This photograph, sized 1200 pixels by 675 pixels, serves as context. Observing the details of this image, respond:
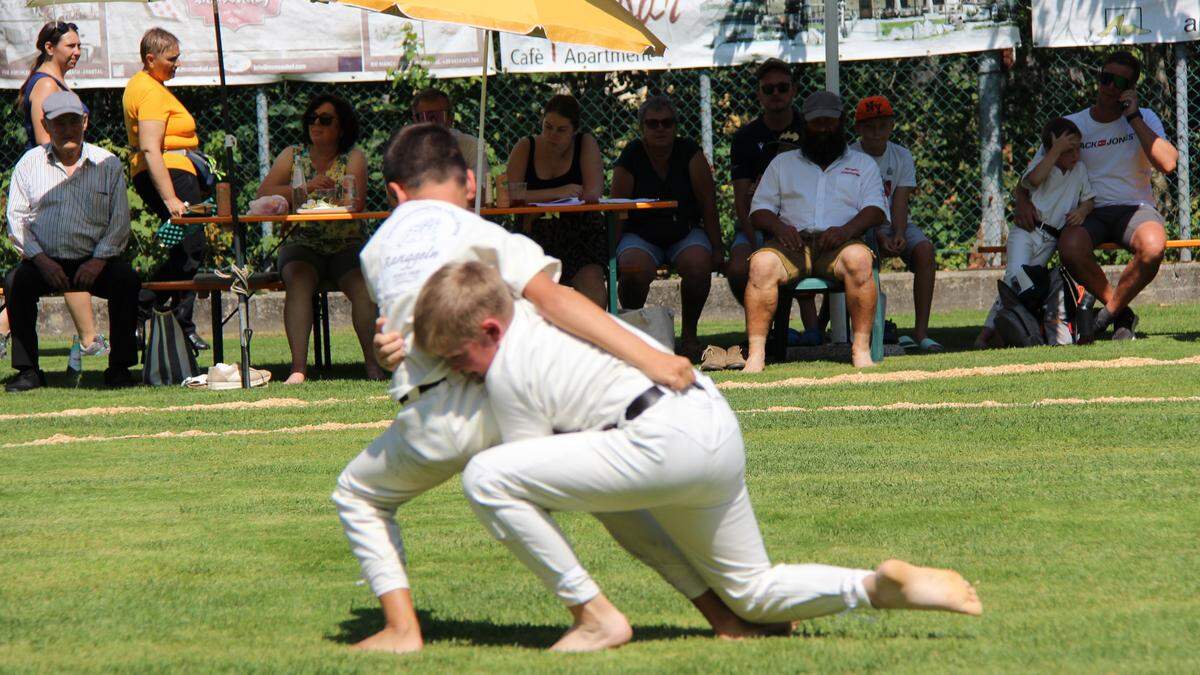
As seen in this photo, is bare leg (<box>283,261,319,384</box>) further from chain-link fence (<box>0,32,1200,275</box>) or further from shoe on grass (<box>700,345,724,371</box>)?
chain-link fence (<box>0,32,1200,275</box>)

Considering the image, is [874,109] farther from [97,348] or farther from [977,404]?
[97,348]

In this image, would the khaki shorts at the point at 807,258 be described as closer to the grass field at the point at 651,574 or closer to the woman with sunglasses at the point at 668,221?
the woman with sunglasses at the point at 668,221

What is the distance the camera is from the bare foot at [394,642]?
382 centimetres

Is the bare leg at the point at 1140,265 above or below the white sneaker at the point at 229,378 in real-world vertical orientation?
above

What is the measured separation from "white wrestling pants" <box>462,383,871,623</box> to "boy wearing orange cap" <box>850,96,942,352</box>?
7130 millimetres

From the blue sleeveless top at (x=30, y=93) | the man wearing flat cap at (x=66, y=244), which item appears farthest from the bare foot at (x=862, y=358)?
the blue sleeveless top at (x=30, y=93)

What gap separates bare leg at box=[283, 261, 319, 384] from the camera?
966cm

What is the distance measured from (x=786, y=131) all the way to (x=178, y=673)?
7.79 metres

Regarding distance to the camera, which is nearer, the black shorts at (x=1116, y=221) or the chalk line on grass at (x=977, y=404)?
the chalk line on grass at (x=977, y=404)

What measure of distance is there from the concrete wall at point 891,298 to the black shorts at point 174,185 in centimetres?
279

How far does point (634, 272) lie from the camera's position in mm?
10211

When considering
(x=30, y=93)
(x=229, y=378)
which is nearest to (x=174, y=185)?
(x=30, y=93)

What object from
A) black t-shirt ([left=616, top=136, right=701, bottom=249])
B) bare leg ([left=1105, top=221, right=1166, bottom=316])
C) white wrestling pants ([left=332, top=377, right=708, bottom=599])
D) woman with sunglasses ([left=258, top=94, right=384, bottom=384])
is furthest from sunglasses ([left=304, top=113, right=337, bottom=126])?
white wrestling pants ([left=332, top=377, right=708, bottom=599])

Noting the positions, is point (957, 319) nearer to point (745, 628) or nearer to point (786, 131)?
point (786, 131)
